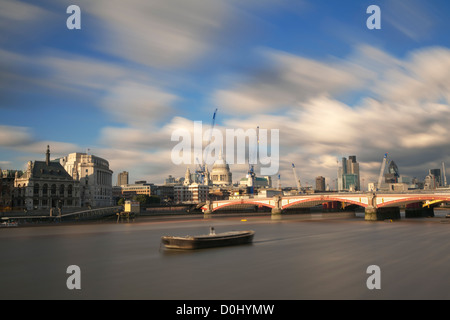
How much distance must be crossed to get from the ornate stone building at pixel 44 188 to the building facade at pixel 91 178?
18.0 metres

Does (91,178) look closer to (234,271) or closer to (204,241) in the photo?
(204,241)

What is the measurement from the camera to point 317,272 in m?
26.1

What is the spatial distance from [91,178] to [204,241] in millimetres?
120824

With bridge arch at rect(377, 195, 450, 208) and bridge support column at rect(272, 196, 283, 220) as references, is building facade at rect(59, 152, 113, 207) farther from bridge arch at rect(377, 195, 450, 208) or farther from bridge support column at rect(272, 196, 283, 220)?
bridge arch at rect(377, 195, 450, 208)

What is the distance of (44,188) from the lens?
377 feet

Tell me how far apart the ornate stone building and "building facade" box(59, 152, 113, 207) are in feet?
→ 59.1

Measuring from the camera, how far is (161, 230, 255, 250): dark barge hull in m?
38.7

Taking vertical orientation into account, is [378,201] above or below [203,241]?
above

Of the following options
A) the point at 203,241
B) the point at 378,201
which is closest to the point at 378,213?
the point at 378,201

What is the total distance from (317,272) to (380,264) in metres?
6.60

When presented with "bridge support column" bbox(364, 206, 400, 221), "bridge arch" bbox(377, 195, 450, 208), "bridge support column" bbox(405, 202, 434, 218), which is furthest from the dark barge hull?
"bridge support column" bbox(405, 202, 434, 218)
